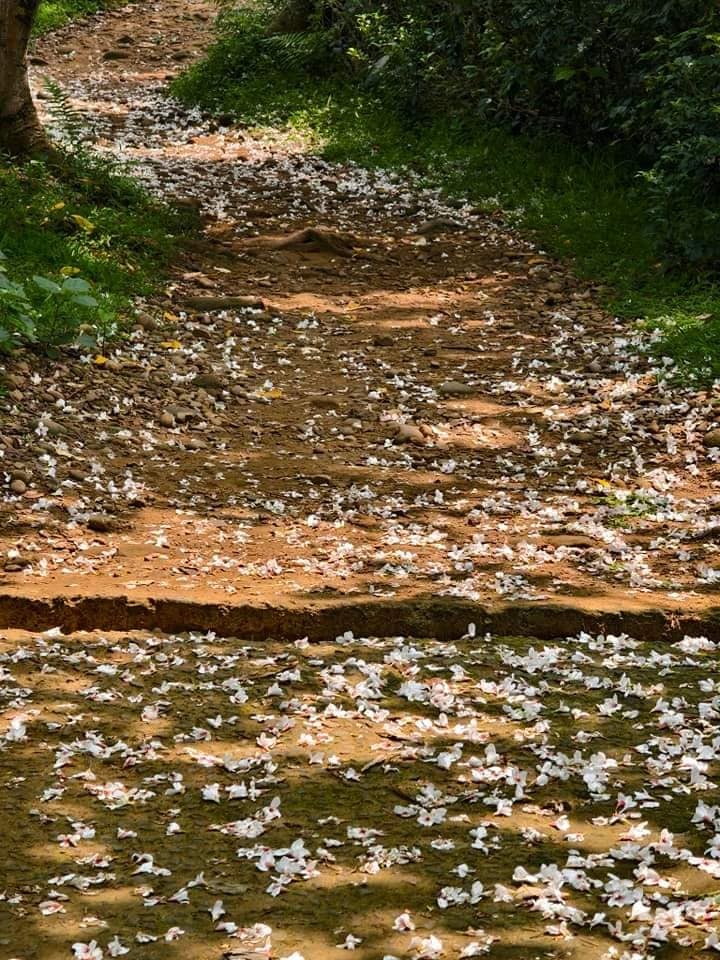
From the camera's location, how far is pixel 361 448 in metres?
6.67

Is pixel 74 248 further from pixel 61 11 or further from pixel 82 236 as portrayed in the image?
pixel 61 11

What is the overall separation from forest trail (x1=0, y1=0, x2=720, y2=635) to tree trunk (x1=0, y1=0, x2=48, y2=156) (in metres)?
1.44

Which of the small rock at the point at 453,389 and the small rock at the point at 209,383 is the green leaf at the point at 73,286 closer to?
the small rock at the point at 209,383

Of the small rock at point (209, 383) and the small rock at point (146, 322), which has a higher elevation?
the small rock at point (146, 322)

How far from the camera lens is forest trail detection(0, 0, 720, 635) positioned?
4969 mm

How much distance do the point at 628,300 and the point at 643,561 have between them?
393 cm

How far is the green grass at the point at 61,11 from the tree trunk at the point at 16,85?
10003 mm

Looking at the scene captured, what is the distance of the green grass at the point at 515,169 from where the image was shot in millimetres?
8570

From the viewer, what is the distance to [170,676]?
4168 millimetres

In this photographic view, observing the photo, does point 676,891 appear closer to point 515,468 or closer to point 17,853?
point 17,853

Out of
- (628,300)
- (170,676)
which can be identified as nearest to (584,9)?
(628,300)

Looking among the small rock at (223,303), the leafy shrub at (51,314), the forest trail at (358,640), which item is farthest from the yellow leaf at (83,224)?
the leafy shrub at (51,314)

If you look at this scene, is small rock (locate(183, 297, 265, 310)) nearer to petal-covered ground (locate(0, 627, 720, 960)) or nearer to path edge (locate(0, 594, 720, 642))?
path edge (locate(0, 594, 720, 642))

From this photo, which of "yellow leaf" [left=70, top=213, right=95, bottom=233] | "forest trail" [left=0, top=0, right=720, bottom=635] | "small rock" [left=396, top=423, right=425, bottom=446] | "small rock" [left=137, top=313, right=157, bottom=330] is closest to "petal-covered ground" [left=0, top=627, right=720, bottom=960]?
"forest trail" [left=0, top=0, right=720, bottom=635]
